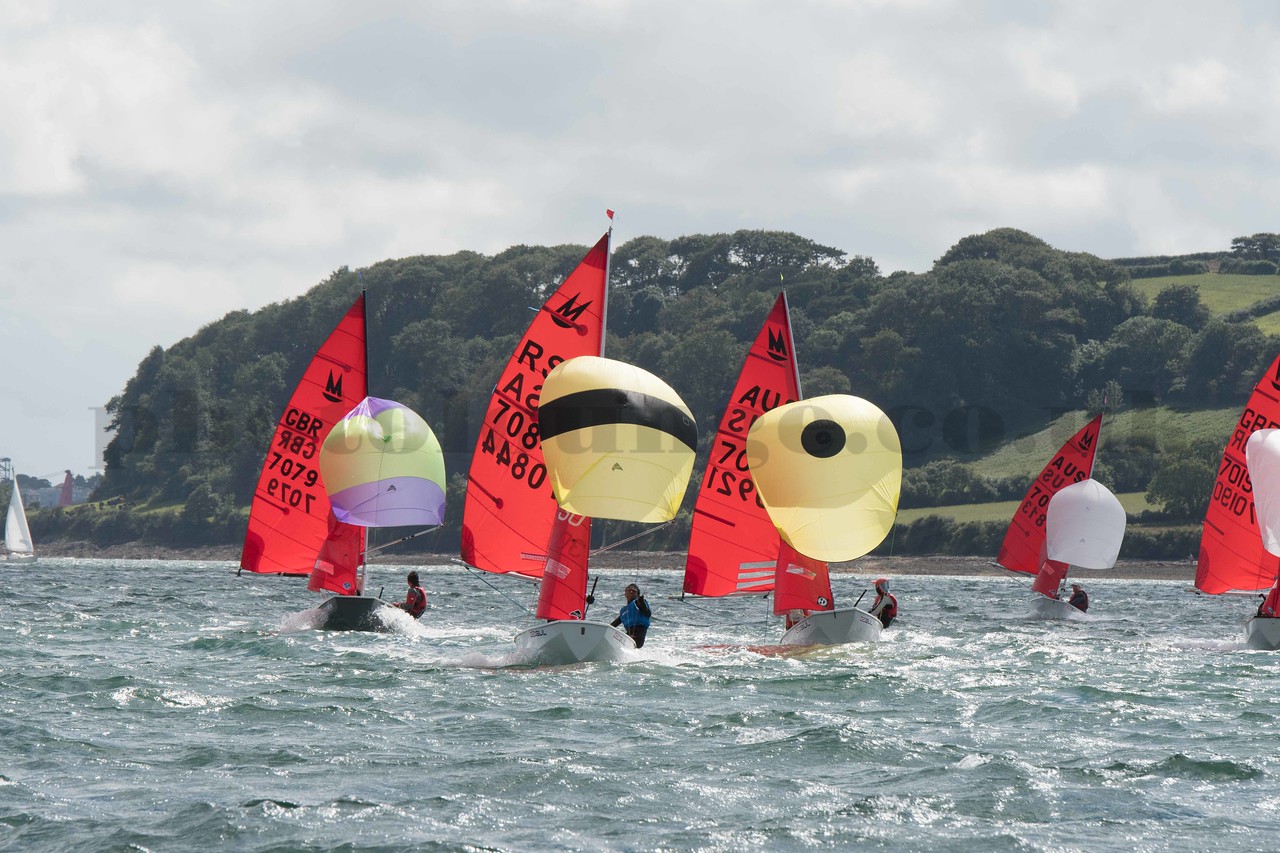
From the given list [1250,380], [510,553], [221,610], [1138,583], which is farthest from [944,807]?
[1250,380]

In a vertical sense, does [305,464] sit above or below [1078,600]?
above

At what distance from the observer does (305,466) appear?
96.7 ft

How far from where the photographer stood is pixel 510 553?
21.7 meters

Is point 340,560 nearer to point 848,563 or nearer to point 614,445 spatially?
point 614,445

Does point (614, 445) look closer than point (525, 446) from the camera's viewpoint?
Yes

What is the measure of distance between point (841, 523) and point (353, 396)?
36.5 ft

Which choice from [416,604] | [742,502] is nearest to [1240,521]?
[742,502]

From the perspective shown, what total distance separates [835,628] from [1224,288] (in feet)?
422

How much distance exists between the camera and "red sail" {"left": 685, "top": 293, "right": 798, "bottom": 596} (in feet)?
83.4

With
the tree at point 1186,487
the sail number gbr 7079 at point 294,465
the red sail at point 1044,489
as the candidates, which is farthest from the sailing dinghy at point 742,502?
the tree at point 1186,487

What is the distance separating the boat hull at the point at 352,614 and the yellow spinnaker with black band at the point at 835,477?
8191 mm

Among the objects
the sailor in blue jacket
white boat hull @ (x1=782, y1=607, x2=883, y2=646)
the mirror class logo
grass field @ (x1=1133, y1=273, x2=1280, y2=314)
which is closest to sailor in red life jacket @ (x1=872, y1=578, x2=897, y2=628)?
white boat hull @ (x1=782, y1=607, x2=883, y2=646)

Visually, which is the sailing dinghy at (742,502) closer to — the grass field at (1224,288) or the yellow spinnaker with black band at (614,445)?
the yellow spinnaker with black band at (614,445)

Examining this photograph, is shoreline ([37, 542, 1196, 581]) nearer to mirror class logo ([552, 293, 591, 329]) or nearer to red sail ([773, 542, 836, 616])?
red sail ([773, 542, 836, 616])
